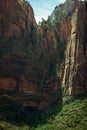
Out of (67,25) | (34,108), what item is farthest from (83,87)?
(67,25)

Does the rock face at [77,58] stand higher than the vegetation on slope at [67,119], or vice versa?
the rock face at [77,58]

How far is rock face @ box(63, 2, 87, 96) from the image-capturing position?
87.9 m

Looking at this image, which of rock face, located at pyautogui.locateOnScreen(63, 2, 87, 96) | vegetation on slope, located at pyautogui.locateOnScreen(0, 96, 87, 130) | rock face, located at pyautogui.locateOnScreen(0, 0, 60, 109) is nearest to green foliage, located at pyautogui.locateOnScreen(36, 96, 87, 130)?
vegetation on slope, located at pyautogui.locateOnScreen(0, 96, 87, 130)

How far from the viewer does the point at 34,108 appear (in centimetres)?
8950

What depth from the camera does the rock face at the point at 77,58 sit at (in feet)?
288

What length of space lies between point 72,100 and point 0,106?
12951 millimetres

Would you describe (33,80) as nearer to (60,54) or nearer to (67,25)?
(60,54)

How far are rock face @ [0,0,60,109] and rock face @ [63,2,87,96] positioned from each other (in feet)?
14.1

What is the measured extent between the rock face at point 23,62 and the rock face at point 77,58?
169 inches

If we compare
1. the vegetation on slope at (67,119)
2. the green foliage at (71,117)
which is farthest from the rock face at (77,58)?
the vegetation on slope at (67,119)

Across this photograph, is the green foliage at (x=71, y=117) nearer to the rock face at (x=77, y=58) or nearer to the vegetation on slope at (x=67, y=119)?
the vegetation on slope at (x=67, y=119)

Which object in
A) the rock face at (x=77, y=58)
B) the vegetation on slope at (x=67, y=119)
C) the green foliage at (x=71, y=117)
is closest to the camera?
the vegetation on slope at (x=67, y=119)

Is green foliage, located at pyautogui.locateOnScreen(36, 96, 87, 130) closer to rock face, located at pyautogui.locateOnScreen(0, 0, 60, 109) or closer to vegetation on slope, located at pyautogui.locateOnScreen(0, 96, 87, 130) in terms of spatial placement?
vegetation on slope, located at pyautogui.locateOnScreen(0, 96, 87, 130)

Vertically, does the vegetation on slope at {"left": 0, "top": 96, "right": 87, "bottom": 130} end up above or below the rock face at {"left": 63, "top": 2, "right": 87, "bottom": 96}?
below
